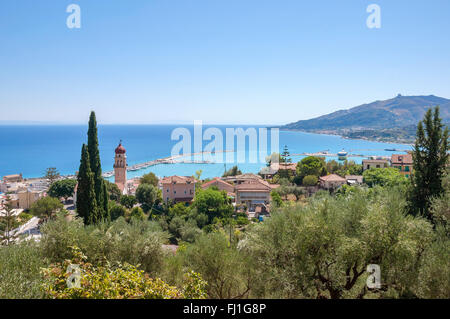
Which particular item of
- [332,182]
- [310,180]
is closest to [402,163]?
[332,182]

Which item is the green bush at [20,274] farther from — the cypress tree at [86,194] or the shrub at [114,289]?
the cypress tree at [86,194]

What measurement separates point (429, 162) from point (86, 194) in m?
13.7

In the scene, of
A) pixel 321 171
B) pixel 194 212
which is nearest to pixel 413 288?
pixel 194 212

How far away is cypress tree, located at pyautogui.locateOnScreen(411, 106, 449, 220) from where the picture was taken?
880cm

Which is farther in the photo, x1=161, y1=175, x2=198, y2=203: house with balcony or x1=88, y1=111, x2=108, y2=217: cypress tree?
x1=161, y1=175, x2=198, y2=203: house with balcony

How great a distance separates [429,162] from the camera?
29.3 ft

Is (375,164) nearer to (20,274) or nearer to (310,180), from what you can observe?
(310,180)

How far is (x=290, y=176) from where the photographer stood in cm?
3972

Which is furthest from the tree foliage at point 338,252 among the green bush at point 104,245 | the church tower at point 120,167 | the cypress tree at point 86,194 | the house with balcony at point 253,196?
the church tower at point 120,167

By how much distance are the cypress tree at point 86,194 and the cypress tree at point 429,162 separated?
13.0 m

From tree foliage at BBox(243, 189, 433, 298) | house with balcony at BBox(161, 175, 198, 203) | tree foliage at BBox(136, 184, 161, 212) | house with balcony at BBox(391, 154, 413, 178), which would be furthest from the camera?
house with balcony at BBox(391, 154, 413, 178)

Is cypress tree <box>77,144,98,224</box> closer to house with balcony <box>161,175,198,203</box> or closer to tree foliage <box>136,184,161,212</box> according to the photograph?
tree foliage <box>136,184,161,212</box>

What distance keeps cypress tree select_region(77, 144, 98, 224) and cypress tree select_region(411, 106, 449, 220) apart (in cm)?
1298

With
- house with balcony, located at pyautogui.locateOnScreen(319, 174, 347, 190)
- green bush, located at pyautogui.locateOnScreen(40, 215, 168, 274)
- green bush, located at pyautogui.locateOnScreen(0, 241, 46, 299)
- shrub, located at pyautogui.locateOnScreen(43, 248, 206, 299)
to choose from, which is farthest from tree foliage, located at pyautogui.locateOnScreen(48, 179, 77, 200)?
shrub, located at pyautogui.locateOnScreen(43, 248, 206, 299)
